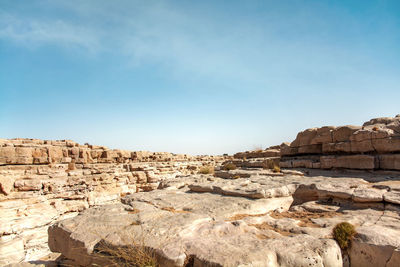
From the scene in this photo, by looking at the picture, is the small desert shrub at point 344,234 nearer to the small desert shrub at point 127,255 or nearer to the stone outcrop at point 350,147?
the small desert shrub at point 127,255

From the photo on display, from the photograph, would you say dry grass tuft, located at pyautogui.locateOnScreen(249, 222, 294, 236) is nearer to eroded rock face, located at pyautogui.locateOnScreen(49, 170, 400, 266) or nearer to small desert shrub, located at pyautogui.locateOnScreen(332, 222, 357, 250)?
eroded rock face, located at pyautogui.locateOnScreen(49, 170, 400, 266)

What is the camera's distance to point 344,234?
2.71 metres

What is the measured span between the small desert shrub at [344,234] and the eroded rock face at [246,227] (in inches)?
3.1

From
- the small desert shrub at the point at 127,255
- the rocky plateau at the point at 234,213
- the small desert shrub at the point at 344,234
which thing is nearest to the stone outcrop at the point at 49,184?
the rocky plateau at the point at 234,213

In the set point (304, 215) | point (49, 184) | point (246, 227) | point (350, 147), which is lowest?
point (49, 184)

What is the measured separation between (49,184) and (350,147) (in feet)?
38.2

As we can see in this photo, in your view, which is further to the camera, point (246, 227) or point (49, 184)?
point (49, 184)

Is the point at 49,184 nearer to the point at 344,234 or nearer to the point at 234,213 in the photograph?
the point at 234,213

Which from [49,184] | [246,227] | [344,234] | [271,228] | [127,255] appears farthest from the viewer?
[49,184]

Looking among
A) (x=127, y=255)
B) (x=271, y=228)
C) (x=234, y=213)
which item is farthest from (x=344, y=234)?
(x=127, y=255)

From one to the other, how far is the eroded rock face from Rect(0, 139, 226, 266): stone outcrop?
462 centimetres

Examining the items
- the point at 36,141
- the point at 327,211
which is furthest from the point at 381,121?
the point at 36,141

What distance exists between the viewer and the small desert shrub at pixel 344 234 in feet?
8.66

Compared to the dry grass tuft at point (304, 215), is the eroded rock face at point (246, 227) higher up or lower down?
higher up
